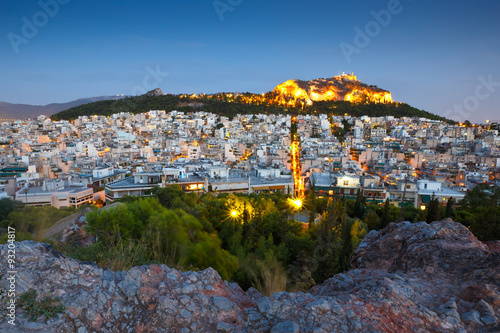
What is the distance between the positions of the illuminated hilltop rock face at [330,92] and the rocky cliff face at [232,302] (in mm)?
90418

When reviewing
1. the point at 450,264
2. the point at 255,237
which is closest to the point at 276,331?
the point at 450,264

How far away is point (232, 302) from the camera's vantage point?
2.44m

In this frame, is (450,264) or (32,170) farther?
(32,170)

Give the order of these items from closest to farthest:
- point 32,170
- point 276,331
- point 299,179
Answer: point 276,331
point 32,170
point 299,179

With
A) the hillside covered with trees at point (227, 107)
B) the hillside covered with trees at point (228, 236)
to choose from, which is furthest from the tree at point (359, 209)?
the hillside covered with trees at point (227, 107)

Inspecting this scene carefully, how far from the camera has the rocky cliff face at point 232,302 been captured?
2.17 metres

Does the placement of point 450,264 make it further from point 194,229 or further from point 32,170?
point 32,170

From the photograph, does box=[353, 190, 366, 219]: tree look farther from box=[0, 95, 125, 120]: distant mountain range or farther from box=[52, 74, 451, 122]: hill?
box=[0, 95, 125, 120]: distant mountain range

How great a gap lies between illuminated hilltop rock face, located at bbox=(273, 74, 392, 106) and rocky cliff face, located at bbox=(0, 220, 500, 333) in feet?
297

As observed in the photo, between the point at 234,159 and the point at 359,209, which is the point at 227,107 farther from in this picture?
the point at 359,209

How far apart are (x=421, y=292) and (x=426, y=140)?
5427 cm

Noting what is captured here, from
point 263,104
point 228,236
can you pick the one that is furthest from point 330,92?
point 228,236

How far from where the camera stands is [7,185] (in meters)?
20.5

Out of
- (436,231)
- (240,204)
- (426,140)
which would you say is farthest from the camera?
(426,140)
